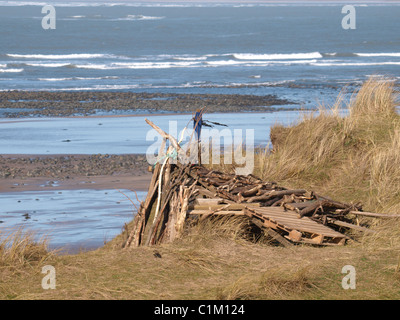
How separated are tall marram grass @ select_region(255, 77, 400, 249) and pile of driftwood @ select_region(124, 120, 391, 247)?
1.60m

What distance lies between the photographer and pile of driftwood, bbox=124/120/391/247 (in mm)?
8672

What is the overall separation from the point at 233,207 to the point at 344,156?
15.4 ft

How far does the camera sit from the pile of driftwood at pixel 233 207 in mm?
8672

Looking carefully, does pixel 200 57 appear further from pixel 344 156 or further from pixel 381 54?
pixel 344 156

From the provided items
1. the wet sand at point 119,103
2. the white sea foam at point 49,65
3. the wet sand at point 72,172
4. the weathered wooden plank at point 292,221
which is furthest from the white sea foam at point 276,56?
the weathered wooden plank at point 292,221

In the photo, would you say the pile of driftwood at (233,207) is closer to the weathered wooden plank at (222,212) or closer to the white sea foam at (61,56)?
the weathered wooden plank at (222,212)

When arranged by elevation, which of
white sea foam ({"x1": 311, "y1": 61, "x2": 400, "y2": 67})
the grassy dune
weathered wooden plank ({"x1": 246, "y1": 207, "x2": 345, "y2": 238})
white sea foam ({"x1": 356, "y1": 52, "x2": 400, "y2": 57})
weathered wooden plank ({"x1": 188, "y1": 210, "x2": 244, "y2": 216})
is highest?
white sea foam ({"x1": 356, "y1": 52, "x2": 400, "y2": 57})

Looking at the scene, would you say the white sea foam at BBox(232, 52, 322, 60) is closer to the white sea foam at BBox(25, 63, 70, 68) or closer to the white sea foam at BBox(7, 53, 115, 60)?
the white sea foam at BBox(7, 53, 115, 60)

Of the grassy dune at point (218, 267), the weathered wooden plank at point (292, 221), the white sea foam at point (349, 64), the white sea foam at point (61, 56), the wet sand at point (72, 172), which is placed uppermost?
the white sea foam at point (61, 56)

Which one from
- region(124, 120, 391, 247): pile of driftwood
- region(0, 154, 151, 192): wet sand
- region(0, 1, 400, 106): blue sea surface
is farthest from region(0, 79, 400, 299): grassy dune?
region(0, 1, 400, 106): blue sea surface

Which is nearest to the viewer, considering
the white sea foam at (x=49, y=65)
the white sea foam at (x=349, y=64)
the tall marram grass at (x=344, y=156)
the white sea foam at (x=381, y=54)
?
the tall marram grass at (x=344, y=156)

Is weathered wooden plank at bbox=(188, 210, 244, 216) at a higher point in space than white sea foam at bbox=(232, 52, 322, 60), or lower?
lower

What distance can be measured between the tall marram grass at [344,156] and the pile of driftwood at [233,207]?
1601 mm
